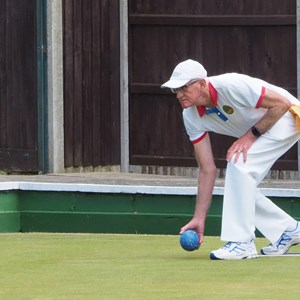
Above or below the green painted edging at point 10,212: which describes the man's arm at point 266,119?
above

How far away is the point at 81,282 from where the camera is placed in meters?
7.74

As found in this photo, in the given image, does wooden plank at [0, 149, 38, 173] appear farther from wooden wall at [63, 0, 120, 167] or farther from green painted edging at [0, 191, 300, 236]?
green painted edging at [0, 191, 300, 236]

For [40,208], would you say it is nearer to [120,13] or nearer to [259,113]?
[120,13]

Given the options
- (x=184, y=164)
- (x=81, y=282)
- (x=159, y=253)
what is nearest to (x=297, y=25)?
(x=184, y=164)

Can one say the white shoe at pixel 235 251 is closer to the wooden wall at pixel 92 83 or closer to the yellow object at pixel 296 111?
the yellow object at pixel 296 111

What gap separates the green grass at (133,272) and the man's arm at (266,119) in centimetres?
62

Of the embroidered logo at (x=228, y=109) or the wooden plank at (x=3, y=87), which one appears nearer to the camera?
the embroidered logo at (x=228, y=109)

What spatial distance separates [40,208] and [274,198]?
1852mm

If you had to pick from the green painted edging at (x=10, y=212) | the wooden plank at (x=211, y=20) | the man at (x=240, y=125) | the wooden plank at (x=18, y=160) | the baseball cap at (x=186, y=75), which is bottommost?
the green painted edging at (x=10, y=212)

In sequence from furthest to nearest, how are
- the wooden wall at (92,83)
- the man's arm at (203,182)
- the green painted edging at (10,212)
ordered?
the wooden wall at (92,83) → the green painted edging at (10,212) → the man's arm at (203,182)

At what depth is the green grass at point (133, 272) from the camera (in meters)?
7.27

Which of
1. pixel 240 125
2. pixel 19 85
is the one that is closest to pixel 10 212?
pixel 19 85

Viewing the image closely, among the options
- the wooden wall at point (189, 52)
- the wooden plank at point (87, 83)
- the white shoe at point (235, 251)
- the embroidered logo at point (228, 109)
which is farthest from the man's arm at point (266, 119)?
the wooden plank at point (87, 83)

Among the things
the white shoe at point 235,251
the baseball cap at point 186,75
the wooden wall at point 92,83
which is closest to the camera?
the baseball cap at point 186,75
